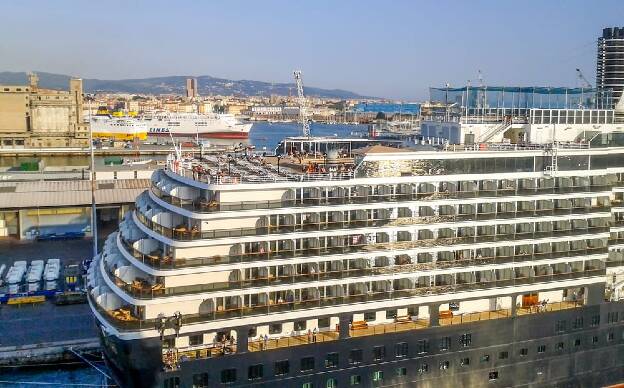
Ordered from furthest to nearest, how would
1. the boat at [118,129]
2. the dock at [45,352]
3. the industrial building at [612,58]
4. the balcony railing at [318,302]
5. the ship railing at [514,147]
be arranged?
the boat at [118,129] → the industrial building at [612,58] → the dock at [45,352] → the ship railing at [514,147] → the balcony railing at [318,302]

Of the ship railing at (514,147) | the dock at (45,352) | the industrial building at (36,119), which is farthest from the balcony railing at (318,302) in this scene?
the industrial building at (36,119)

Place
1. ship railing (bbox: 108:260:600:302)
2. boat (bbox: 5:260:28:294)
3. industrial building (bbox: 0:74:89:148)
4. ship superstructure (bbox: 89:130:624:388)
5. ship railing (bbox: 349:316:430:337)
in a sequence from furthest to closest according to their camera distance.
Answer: industrial building (bbox: 0:74:89:148) < boat (bbox: 5:260:28:294) < ship railing (bbox: 349:316:430:337) < ship superstructure (bbox: 89:130:624:388) < ship railing (bbox: 108:260:600:302)

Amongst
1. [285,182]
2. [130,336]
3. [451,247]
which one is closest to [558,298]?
[451,247]

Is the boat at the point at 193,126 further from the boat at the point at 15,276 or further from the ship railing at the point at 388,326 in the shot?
the ship railing at the point at 388,326

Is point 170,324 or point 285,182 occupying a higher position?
point 285,182

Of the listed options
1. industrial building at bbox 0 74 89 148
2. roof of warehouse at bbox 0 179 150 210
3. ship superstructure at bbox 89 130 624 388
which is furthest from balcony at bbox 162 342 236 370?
industrial building at bbox 0 74 89 148

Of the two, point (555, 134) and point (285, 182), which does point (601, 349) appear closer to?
point (555, 134)

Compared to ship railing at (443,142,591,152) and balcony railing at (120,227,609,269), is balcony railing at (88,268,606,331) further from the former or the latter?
ship railing at (443,142,591,152)
